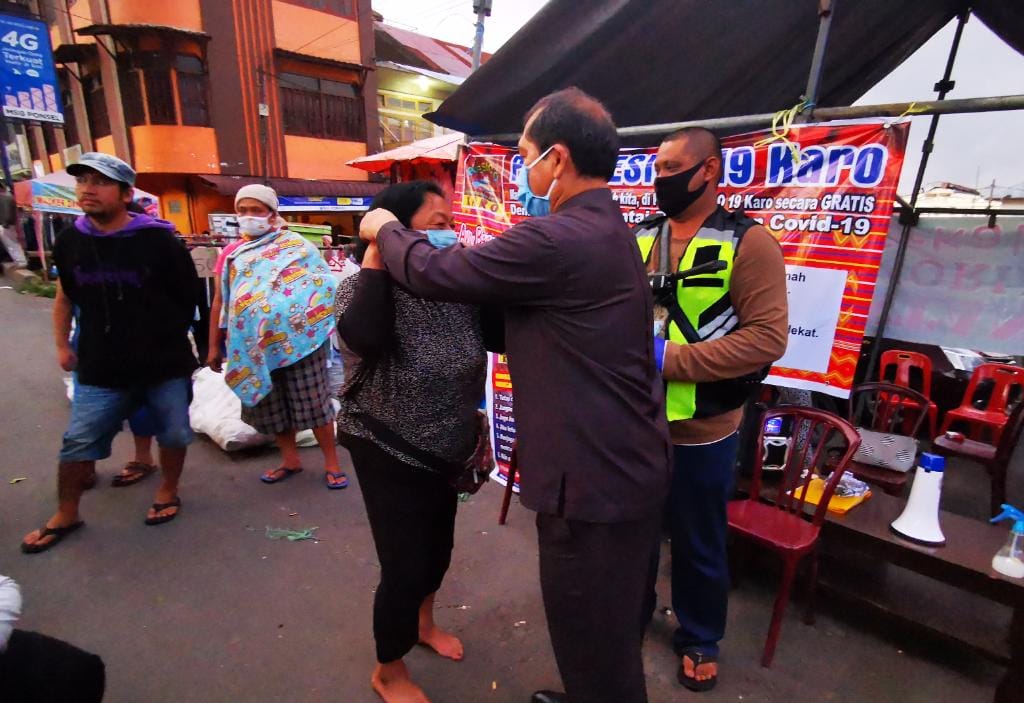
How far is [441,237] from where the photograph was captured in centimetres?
161

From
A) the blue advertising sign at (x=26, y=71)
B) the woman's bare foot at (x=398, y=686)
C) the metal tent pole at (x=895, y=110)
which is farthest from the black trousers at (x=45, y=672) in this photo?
the blue advertising sign at (x=26, y=71)

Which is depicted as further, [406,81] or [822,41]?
[406,81]

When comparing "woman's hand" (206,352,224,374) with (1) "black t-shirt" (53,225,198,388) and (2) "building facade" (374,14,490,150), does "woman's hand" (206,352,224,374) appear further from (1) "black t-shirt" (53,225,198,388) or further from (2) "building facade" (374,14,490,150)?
(2) "building facade" (374,14,490,150)

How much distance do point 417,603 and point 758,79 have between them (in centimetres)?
356

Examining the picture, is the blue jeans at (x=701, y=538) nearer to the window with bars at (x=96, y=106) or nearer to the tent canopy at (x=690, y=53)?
the tent canopy at (x=690, y=53)

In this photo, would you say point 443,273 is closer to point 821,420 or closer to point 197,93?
point 821,420

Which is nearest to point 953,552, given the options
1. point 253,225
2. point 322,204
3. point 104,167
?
point 253,225

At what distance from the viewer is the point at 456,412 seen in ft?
5.90

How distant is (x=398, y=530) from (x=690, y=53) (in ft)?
9.52

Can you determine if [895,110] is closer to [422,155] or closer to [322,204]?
[422,155]

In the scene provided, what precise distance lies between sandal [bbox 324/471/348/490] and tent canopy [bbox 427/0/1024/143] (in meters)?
2.38

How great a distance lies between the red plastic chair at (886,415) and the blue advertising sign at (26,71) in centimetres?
1516

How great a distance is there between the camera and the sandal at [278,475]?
3637 millimetres

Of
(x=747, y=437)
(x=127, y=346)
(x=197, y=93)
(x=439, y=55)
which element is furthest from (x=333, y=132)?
(x=747, y=437)
